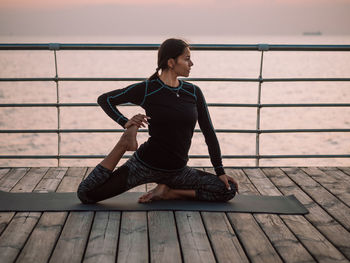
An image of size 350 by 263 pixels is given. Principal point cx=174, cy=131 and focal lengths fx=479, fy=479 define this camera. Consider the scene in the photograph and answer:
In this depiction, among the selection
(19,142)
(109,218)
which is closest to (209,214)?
(109,218)

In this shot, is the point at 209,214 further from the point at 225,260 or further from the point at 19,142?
the point at 19,142

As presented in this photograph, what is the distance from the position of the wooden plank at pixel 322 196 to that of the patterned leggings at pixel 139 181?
65 centimetres

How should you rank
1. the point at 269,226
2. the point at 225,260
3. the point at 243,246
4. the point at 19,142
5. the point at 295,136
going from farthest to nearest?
the point at 295,136, the point at 19,142, the point at 269,226, the point at 243,246, the point at 225,260

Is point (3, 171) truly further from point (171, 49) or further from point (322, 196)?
point (322, 196)

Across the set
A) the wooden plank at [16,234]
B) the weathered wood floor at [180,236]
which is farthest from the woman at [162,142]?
the wooden plank at [16,234]

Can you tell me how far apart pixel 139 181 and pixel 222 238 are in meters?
0.78

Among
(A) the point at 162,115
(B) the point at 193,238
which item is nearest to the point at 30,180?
(A) the point at 162,115

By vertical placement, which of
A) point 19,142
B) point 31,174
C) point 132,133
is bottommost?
point 19,142

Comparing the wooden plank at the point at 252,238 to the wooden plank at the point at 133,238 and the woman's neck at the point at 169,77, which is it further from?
the woman's neck at the point at 169,77

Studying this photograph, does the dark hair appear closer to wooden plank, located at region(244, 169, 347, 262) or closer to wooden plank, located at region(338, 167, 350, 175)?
wooden plank, located at region(244, 169, 347, 262)

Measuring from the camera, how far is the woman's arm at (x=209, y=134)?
130 inches

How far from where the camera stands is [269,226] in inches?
113

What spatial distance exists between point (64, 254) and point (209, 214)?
3.30ft

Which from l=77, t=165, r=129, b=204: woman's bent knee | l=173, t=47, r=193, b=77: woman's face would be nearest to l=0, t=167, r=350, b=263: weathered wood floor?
l=77, t=165, r=129, b=204: woman's bent knee
